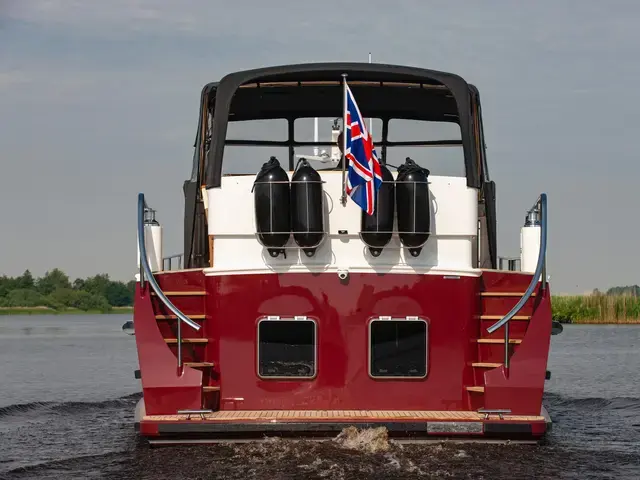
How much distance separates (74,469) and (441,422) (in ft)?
11.6

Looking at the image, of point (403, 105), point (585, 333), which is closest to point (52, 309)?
point (585, 333)

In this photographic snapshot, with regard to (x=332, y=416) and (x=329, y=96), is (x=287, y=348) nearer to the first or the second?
(x=332, y=416)

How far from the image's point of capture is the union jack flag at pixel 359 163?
9656mm

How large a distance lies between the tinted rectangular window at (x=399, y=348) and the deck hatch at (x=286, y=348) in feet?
1.94

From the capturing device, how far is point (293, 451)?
9.57m

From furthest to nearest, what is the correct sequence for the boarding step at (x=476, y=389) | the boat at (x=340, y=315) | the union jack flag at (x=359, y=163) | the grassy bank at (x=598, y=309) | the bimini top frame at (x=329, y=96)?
the grassy bank at (x=598, y=309)
the bimini top frame at (x=329, y=96)
the boarding step at (x=476, y=389)
the boat at (x=340, y=315)
the union jack flag at (x=359, y=163)

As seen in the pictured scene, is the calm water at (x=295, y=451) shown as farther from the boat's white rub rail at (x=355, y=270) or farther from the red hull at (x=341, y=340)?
the boat's white rub rail at (x=355, y=270)

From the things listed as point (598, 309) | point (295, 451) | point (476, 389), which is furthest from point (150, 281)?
point (598, 309)

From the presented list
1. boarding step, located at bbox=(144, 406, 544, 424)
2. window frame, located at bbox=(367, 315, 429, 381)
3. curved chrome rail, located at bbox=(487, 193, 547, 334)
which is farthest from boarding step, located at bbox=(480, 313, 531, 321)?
boarding step, located at bbox=(144, 406, 544, 424)

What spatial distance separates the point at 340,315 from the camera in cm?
1017

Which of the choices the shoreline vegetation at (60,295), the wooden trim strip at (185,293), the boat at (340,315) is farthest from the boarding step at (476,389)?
the shoreline vegetation at (60,295)

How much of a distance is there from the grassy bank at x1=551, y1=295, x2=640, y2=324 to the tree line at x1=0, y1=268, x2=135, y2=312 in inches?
2927

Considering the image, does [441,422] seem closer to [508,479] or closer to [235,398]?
[508,479]

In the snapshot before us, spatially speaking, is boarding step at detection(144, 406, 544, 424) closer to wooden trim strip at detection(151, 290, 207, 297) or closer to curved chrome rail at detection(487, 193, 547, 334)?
curved chrome rail at detection(487, 193, 547, 334)
